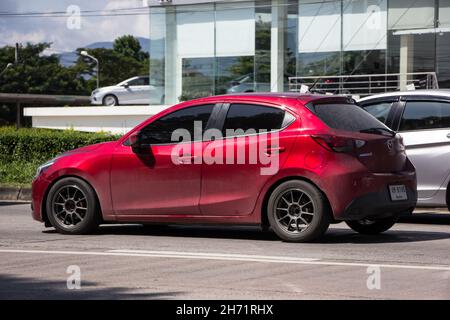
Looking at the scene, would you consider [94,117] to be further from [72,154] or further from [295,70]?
[72,154]

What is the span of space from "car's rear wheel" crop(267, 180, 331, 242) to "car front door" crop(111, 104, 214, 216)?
93cm

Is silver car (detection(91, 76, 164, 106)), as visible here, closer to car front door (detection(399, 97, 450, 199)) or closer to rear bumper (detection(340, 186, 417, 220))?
car front door (detection(399, 97, 450, 199))

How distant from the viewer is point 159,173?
409 inches

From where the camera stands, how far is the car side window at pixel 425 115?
12.2 meters

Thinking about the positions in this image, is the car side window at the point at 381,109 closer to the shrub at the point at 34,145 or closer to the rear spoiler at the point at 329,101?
the rear spoiler at the point at 329,101

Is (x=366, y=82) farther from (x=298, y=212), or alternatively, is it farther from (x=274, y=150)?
(x=298, y=212)

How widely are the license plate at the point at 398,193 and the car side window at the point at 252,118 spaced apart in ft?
4.46

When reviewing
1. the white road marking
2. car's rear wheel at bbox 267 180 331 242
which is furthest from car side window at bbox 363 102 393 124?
the white road marking

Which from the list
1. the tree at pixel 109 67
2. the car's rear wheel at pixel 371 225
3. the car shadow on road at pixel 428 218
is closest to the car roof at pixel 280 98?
the car's rear wheel at pixel 371 225

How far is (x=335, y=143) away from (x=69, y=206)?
128 inches

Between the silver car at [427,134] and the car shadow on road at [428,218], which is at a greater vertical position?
the silver car at [427,134]

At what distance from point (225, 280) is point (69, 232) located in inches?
149

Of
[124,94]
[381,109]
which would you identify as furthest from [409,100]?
[124,94]

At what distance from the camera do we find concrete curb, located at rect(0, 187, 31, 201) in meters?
17.3
